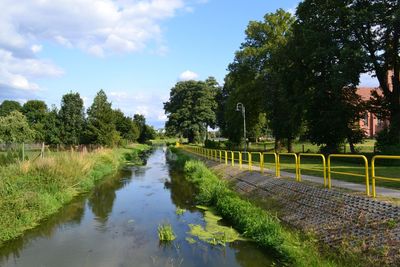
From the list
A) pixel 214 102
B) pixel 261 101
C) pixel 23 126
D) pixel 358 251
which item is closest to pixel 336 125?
pixel 261 101

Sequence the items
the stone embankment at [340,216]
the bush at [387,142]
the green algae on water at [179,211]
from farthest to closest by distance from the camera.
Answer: the bush at [387,142]
the green algae on water at [179,211]
the stone embankment at [340,216]

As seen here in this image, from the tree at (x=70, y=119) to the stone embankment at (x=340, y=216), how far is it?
47.1 metres

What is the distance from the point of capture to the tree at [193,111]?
83.6 metres

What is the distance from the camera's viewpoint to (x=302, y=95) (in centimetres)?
3259

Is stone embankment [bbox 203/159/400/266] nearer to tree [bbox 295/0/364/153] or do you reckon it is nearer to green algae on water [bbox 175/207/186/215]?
green algae on water [bbox 175/207/186/215]

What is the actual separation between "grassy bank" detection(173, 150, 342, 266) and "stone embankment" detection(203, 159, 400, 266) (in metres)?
0.40

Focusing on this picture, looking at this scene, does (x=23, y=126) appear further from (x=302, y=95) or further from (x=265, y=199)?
(x=265, y=199)

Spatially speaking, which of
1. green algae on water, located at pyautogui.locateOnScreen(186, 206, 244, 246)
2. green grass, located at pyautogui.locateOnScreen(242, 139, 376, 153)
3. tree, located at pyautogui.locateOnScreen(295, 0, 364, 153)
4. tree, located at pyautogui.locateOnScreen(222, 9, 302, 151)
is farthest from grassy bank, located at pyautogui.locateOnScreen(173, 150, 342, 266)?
tree, located at pyautogui.locateOnScreen(222, 9, 302, 151)

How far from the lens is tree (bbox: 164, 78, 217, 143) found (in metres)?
83.6

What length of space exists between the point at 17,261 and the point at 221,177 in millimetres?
14831

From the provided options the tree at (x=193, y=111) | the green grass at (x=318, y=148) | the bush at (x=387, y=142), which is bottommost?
the green grass at (x=318, y=148)

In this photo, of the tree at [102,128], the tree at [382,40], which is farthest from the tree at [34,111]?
the tree at [382,40]

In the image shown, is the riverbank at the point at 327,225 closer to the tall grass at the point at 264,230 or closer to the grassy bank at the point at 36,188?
the tall grass at the point at 264,230

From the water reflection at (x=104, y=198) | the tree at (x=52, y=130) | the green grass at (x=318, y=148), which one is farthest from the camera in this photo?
the tree at (x=52, y=130)
